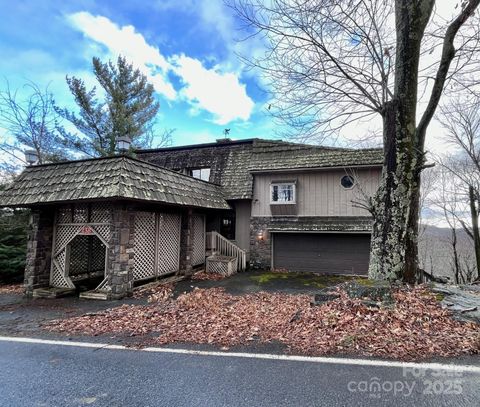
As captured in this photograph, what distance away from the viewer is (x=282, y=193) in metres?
12.8

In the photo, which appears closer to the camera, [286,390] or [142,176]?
[286,390]

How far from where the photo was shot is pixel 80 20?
10.4 metres

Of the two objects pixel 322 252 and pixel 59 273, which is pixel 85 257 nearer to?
pixel 59 273

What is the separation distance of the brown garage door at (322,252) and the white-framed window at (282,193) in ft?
5.14

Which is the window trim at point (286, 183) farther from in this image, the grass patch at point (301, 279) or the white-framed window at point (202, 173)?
the white-framed window at point (202, 173)

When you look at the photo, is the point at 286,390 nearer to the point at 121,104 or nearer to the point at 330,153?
the point at 330,153

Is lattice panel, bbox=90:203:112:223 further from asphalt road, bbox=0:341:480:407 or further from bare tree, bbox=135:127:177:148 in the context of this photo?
bare tree, bbox=135:127:177:148

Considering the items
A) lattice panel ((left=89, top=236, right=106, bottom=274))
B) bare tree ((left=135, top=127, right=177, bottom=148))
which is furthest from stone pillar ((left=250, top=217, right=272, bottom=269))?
bare tree ((left=135, top=127, right=177, bottom=148))

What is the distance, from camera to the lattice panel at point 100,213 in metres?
8.20

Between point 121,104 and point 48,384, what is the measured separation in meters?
19.2

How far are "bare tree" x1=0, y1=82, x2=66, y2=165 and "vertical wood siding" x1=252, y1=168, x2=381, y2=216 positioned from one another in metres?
11.4

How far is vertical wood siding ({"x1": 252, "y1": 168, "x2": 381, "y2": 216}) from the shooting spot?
1163 cm

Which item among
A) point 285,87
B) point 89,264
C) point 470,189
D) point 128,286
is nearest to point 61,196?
point 128,286

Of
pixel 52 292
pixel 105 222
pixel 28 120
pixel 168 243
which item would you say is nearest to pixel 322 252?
pixel 168 243
